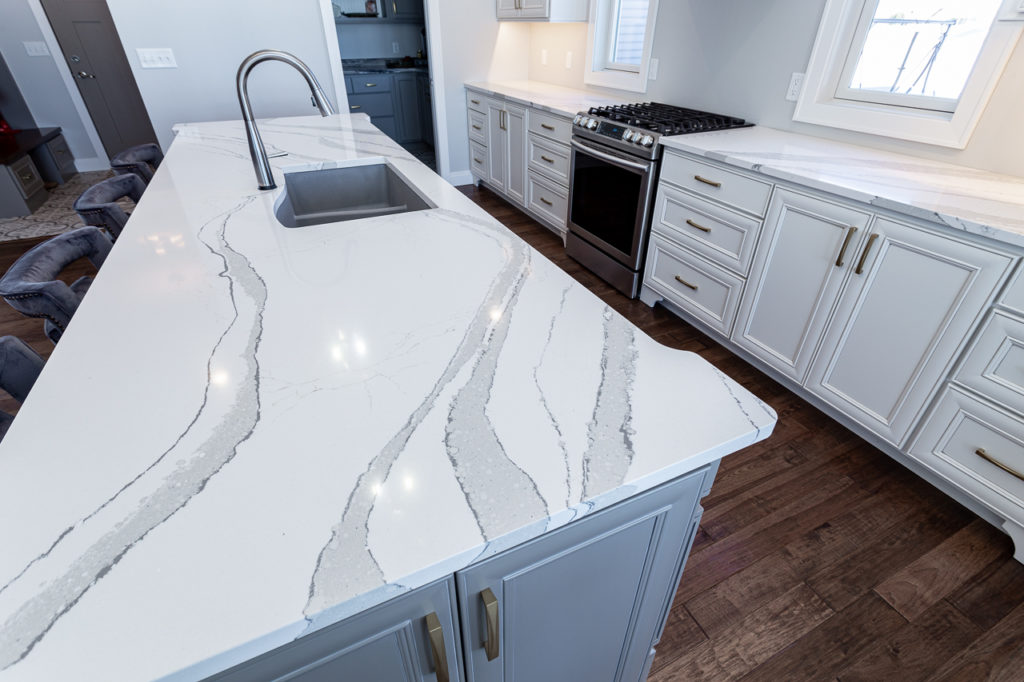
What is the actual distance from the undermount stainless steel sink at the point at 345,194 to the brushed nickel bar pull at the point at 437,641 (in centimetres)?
139

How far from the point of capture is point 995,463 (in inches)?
54.5

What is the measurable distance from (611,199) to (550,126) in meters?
0.82

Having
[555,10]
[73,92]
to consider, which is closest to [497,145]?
Result: [555,10]

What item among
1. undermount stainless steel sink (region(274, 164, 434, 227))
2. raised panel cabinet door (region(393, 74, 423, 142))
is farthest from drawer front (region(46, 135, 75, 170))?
undermount stainless steel sink (region(274, 164, 434, 227))

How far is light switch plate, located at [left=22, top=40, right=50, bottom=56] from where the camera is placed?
14.0 feet

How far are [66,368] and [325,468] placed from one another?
0.50 metres

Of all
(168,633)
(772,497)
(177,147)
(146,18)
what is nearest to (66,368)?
(168,633)

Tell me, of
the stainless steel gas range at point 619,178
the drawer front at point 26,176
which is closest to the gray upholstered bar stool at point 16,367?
the stainless steel gas range at point 619,178

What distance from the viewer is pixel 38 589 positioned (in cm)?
45

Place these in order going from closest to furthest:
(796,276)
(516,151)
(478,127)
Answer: (796,276)
(516,151)
(478,127)

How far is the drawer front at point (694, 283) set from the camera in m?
2.17

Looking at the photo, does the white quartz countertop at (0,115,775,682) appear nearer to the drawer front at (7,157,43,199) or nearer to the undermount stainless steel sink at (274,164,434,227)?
the undermount stainless steel sink at (274,164,434,227)

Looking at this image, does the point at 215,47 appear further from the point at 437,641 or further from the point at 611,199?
the point at 437,641

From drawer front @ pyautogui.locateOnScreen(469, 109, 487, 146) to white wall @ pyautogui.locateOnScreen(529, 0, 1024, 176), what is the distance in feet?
4.32
